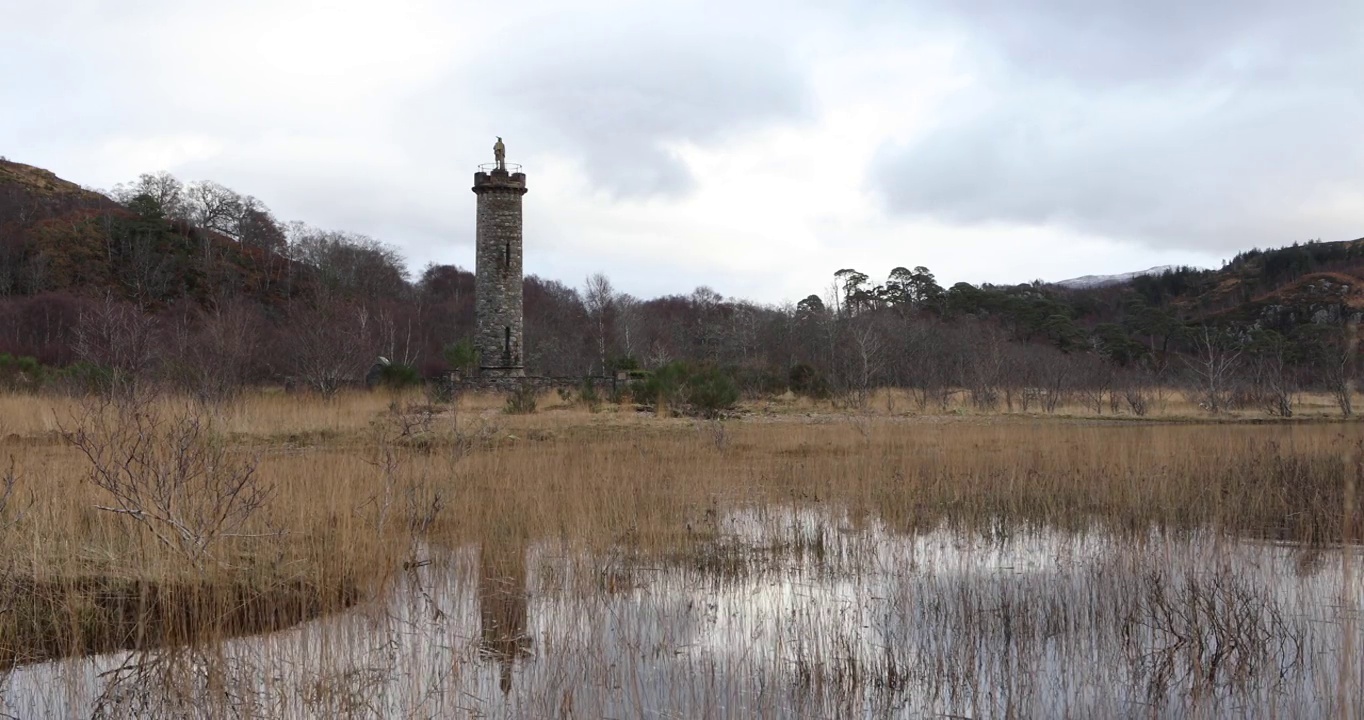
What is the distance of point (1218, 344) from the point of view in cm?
4441

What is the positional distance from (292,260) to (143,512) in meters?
58.5

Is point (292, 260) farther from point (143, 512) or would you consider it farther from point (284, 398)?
point (143, 512)

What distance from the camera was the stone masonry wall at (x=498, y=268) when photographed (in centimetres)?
3067

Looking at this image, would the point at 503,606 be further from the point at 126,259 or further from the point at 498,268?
the point at 126,259

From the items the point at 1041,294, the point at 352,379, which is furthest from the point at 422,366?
the point at 1041,294

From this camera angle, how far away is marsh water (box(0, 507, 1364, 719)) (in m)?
4.44

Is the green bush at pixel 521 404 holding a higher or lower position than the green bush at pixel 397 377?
lower

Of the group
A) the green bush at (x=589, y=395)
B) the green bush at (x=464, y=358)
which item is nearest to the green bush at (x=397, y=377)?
Result: the green bush at (x=464, y=358)

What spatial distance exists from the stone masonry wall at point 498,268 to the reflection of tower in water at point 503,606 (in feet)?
77.6

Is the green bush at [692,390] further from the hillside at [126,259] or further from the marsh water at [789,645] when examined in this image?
the hillside at [126,259]

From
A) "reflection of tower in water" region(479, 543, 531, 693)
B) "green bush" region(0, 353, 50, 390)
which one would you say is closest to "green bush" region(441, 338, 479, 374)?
"green bush" region(0, 353, 50, 390)

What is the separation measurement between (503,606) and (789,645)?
72.0 inches

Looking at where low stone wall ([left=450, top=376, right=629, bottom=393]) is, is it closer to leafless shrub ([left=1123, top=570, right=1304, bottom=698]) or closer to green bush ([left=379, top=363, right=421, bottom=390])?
green bush ([left=379, top=363, right=421, bottom=390])

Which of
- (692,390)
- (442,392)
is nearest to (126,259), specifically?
(442,392)
